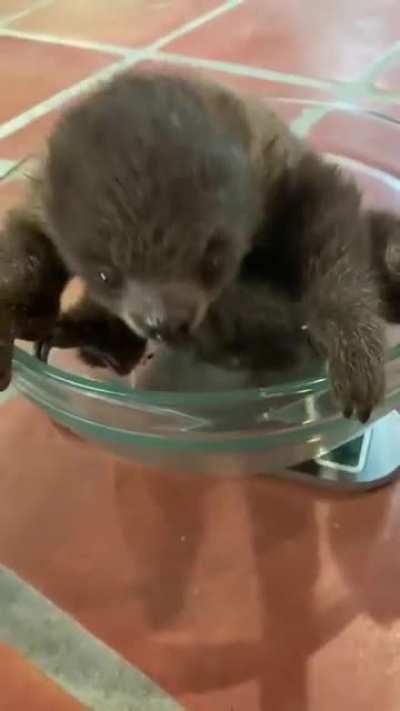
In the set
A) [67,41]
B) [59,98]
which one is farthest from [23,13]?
[59,98]

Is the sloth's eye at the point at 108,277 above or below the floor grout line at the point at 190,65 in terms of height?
above

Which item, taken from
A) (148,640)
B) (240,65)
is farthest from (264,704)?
(240,65)

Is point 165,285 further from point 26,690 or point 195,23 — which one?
point 195,23

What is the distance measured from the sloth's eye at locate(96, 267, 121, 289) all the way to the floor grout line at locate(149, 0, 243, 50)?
1.77ft

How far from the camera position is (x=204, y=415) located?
0.43 m

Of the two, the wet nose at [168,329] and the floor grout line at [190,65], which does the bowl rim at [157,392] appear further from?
the floor grout line at [190,65]

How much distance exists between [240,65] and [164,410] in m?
0.52

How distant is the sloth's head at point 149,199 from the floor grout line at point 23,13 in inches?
24.2

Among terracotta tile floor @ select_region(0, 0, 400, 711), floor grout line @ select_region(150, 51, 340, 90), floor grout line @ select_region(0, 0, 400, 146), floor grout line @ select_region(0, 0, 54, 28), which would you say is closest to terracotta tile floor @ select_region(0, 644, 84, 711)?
terracotta tile floor @ select_region(0, 0, 400, 711)

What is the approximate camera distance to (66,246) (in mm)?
441

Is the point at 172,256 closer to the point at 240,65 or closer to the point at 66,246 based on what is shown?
the point at 66,246

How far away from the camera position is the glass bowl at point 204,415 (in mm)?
425

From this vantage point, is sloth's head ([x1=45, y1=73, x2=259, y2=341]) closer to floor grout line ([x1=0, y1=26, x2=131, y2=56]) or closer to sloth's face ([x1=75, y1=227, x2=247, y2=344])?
sloth's face ([x1=75, y1=227, x2=247, y2=344])

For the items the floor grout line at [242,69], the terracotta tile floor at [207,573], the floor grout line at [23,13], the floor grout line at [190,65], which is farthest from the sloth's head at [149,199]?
the floor grout line at [23,13]
